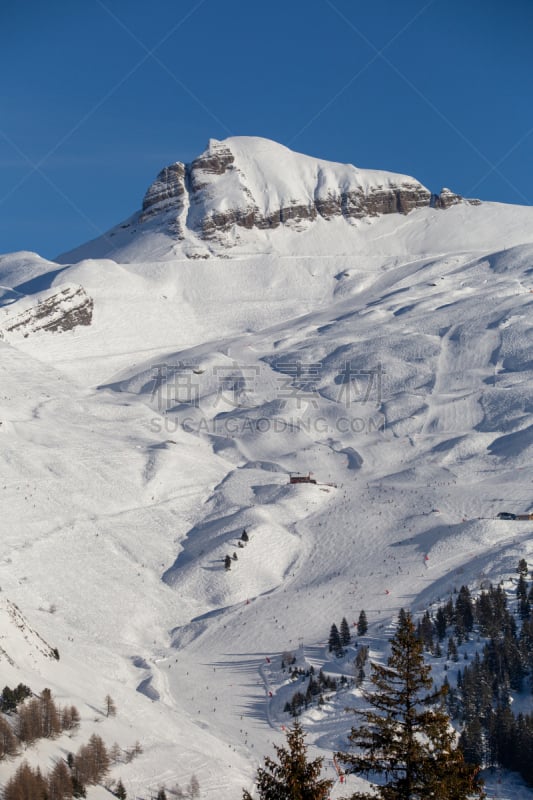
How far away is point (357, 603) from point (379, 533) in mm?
12450

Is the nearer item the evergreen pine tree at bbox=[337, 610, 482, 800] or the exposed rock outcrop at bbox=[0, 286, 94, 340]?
the evergreen pine tree at bbox=[337, 610, 482, 800]

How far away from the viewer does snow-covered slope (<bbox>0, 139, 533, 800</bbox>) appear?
5309 cm

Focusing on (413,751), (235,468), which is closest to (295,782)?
(413,751)

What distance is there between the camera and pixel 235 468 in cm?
9581

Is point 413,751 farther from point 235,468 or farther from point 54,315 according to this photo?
point 54,315

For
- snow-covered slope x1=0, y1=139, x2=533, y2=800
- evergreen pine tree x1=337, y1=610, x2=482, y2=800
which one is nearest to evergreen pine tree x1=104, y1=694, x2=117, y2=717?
snow-covered slope x1=0, y1=139, x2=533, y2=800

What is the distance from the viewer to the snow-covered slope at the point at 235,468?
174 feet

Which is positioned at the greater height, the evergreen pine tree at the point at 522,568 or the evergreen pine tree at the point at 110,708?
the evergreen pine tree at the point at 522,568

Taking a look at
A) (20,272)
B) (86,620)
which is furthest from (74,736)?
(20,272)

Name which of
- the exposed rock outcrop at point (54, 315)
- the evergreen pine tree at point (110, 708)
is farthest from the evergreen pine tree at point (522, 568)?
the exposed rock outcrop at point (54, 315)

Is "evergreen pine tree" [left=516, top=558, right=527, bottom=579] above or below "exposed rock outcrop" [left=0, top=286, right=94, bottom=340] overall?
below

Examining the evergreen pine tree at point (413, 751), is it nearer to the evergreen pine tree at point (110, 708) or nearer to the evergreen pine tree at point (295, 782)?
the evergreen pine tree at point (295, 782)

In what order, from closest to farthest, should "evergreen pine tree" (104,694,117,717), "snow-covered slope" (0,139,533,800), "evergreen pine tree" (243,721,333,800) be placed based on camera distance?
1. "evergreen pine tree" (243,721,333,800)
2. "evergreen pine tree" (104,694,117,717)
3. "snow-covered slope" (0,139,533,800)

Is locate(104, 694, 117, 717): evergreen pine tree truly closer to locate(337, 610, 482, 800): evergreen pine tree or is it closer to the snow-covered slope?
the snow-covered slope
